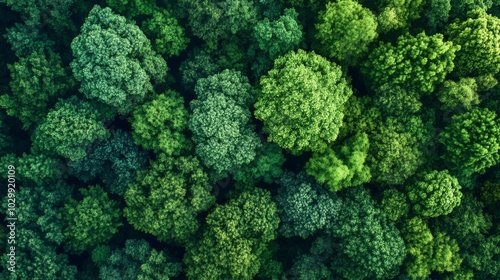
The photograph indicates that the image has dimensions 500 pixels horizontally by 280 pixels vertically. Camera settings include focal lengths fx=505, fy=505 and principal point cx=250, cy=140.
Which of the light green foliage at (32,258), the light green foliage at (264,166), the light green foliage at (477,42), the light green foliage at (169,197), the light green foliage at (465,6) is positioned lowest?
the light green foliage at (32,258)

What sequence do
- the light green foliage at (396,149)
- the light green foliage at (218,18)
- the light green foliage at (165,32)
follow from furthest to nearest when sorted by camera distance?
the light green foliage at (165,32) → the light green foliage at (218,18) → the light green foliage at (396,149)

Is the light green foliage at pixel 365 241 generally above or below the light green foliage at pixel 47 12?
below

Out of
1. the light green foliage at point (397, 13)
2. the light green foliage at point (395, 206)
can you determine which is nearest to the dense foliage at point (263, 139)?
the light green foliage at point (395, 206)

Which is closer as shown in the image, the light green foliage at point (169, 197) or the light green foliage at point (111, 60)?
the light green foliage at point (111, 60)

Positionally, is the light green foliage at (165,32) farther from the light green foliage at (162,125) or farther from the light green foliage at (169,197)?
the light green foliage at (169,197)

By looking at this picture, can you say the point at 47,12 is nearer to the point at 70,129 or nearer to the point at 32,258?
the point at 70,129

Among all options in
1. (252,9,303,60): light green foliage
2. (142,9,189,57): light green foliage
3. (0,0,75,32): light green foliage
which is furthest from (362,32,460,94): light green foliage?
(0,0,75,32): light green foliage
